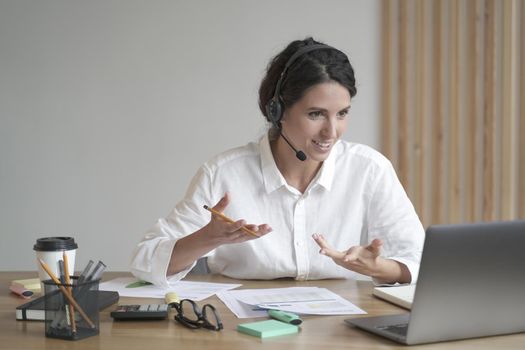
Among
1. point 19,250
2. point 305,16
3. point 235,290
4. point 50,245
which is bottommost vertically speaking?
point 19,250

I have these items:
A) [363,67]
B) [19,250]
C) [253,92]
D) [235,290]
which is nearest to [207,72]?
[253,92]

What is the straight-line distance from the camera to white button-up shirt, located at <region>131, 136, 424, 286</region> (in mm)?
2229

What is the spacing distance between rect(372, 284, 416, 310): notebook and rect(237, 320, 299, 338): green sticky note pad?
0.34 meters

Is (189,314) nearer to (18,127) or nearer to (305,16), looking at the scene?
(305,16)

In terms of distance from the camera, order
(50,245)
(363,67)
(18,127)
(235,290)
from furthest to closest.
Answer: (18,127) → (363,67) → (235,290) → (50,245)

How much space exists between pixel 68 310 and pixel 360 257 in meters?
0.76

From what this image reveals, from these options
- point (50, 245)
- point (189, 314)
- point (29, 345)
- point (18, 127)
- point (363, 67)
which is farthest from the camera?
point (18, 127)

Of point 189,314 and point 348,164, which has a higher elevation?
point 348,164

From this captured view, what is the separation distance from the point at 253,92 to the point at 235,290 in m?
2.17

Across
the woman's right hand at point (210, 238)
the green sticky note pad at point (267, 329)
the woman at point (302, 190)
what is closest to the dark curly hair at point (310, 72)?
the woman at point (302, 190)

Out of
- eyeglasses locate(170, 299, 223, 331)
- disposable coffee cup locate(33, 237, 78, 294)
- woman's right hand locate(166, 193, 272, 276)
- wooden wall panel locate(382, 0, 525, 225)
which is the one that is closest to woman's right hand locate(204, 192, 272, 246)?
woman's right hand locate(166, 193, 272, 276)

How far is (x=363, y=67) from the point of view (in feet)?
12.5

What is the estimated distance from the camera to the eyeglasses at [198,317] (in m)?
1.52

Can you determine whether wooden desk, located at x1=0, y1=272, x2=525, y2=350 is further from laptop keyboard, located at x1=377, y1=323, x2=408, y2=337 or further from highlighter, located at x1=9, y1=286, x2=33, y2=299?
highlighter, located at x1=9, y1=286, x2=33, y2=299
